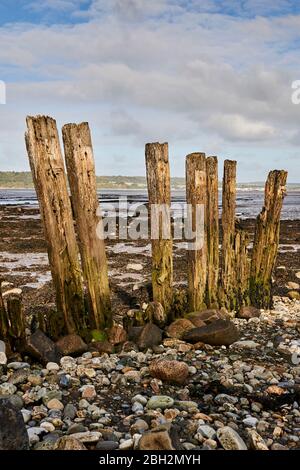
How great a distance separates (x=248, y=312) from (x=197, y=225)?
6.02 feet

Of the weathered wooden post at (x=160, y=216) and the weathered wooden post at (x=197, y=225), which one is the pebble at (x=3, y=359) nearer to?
the weathered wooden post at (x=160, y=216)

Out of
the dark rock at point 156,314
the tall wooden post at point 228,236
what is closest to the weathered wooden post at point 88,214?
the dark rock at point 156,314

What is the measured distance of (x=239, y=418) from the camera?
13.7ft

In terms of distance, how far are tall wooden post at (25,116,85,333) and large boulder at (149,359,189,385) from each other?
155cm

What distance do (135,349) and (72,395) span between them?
1.53 meters

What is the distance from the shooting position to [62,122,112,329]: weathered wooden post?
18.4ft

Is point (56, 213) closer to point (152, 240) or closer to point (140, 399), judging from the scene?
point (152, 240)

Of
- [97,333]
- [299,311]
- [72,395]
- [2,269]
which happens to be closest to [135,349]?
[97,333]

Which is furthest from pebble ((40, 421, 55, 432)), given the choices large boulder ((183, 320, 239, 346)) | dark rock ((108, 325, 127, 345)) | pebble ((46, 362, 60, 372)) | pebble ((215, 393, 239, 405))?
large boulder ((183, 320, 239, 346))

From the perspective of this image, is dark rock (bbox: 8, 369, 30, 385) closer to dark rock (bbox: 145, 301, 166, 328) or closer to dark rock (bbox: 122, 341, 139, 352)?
dark rock (bbox: 122, 341, 139, 352)

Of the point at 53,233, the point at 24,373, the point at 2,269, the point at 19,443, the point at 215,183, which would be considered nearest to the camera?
the point at 19,443

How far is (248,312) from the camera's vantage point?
7.61 metres

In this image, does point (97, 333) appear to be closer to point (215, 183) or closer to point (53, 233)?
point (53, 233)

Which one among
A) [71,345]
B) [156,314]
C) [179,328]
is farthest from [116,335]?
[179,328]
